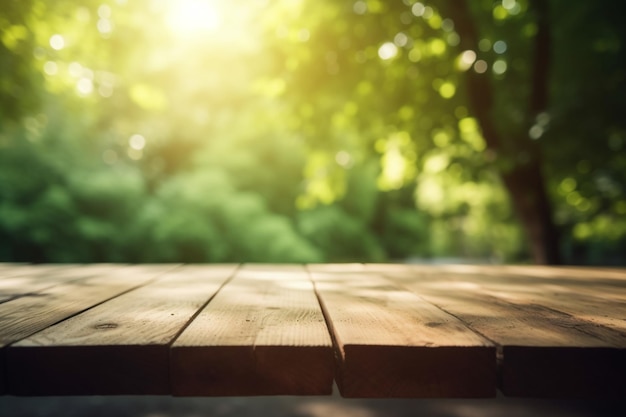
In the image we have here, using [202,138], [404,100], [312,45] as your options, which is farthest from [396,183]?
[202,138]

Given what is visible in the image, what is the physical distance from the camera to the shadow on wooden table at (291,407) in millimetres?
2748

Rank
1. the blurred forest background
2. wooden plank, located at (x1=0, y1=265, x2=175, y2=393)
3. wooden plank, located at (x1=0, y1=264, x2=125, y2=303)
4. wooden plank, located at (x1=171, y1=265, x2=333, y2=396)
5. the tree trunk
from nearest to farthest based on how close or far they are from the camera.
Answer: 1. wooden plank, located at (x1=171, y1=265, x2=333, y2=396)
2. wooden plank, located at (x1=0, y1=265, x2=175, y2=393)
3. wooden plank, located at (x1=0, y1=264, x2=125, y2=303)
4. the tree trunk
5. the blurred forest background

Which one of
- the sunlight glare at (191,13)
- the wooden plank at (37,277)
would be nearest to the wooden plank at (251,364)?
the wooden plank at (37,277)

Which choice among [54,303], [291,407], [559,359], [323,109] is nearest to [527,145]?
[323,109]

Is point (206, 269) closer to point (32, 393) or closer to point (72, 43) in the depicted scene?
point (32, 393)

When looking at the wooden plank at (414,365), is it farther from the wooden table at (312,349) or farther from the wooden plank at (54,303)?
the wooden plank at (54,303)

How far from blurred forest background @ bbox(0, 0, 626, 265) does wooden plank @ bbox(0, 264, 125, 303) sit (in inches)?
155

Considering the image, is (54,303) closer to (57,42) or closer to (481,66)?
(481,66)

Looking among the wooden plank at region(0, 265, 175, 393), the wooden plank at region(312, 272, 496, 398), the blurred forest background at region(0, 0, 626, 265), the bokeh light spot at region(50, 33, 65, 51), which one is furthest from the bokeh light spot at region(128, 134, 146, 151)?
the wooden plank at region(312, 272, 496, 398)

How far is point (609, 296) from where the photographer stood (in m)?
1.65

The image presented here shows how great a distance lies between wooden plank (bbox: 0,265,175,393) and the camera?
3.53 ft

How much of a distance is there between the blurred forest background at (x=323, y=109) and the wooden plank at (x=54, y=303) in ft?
13.6

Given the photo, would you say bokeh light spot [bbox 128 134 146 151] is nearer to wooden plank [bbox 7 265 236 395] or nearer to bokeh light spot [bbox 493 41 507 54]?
bokeh light spot [bbox 493 41 507 54]

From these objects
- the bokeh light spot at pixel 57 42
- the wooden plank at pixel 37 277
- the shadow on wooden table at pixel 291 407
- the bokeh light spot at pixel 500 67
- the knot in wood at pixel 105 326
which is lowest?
the shadow on wooden table at pixel 291 407
